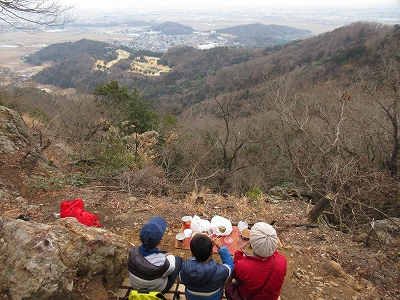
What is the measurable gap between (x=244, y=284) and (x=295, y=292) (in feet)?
3.61

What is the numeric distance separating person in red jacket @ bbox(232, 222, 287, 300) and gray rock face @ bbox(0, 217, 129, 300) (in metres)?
1.38

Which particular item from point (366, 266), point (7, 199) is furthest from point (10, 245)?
point (366, 266)

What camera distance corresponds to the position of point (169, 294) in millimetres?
2877

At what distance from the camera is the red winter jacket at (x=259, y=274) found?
2547mm

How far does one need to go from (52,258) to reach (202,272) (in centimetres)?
133

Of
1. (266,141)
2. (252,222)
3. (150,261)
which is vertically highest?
(150,261)

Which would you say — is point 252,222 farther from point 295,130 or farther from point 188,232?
point 295,130

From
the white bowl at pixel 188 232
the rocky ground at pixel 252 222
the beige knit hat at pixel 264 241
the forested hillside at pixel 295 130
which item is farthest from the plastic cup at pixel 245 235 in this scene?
the forested hillside at pixel 295 130

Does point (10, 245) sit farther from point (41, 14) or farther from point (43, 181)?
point (41, 14)

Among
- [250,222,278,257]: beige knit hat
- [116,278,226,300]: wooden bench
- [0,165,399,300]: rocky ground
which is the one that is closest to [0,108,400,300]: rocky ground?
[0,165,399,300]: rocky ground

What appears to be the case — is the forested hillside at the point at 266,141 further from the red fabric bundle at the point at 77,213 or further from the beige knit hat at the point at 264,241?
the beige knit hat at the point at 264,241

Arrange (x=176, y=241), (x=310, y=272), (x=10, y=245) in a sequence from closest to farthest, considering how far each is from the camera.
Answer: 1. (x=10, y=245)
2. (x=310, y=272)
3. (x=176, y=241)

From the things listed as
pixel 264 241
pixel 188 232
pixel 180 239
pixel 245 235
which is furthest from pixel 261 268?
pixel 188 232

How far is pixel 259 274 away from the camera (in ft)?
8.36
